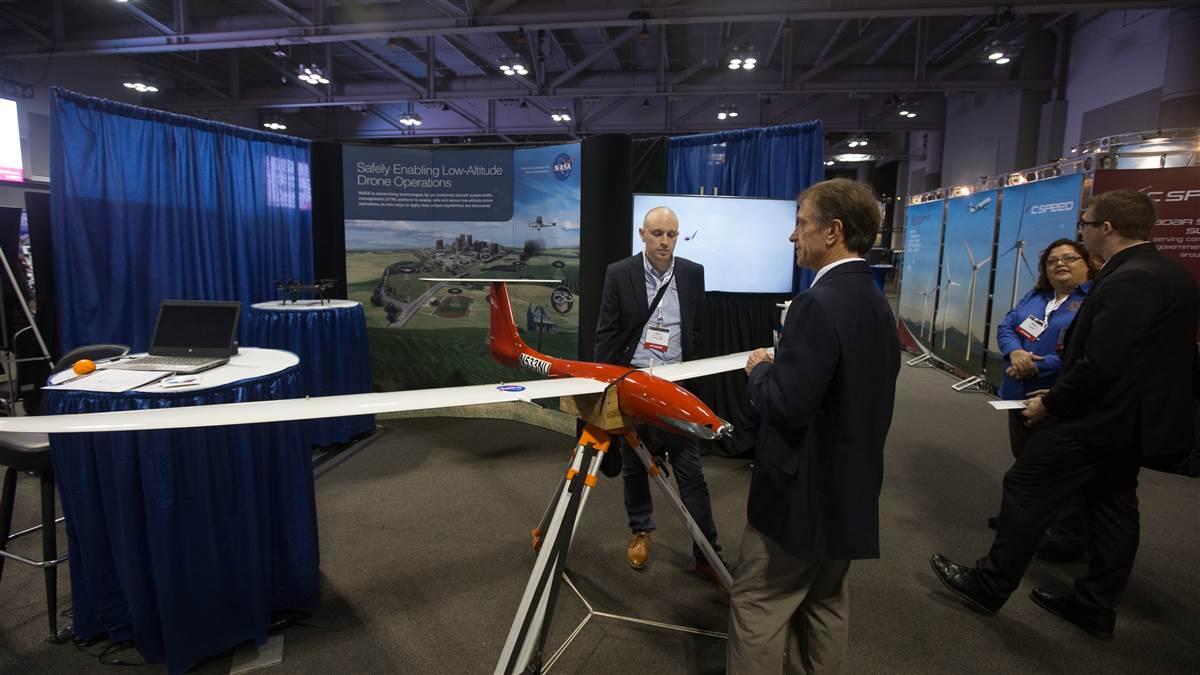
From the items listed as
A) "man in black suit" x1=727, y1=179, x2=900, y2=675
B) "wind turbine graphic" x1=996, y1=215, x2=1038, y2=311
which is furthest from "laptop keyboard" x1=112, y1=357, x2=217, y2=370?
"wind turbine graphic" x1=996, y1=215, x2=1038, y2=311

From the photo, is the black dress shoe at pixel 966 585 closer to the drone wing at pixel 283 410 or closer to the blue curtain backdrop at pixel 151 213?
the drone wing at pixel 283 410

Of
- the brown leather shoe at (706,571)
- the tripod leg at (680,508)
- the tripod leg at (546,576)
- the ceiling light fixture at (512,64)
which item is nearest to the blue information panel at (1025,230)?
the brown leather shoe at (706,571)

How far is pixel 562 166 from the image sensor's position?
5.00m

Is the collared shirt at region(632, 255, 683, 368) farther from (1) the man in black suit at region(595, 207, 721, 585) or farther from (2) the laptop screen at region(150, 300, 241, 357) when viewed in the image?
(2) the laptop screen at region(150, 300, 241, 357)

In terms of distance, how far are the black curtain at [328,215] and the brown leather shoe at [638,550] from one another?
149 inches

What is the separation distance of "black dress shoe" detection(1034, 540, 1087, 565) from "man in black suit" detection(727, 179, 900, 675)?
7.87 feet

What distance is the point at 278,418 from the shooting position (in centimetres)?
155

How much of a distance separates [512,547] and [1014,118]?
40.7ft

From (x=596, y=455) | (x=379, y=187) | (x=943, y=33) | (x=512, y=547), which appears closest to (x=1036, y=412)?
(x=596, y=455)

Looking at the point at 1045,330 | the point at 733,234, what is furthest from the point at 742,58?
the point at 1045,330

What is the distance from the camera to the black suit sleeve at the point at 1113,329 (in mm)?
2105

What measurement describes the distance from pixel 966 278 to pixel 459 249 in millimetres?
6892

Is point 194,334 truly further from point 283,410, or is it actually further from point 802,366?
point 802,366

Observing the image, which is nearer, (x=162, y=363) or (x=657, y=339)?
(x=162, y=363)
